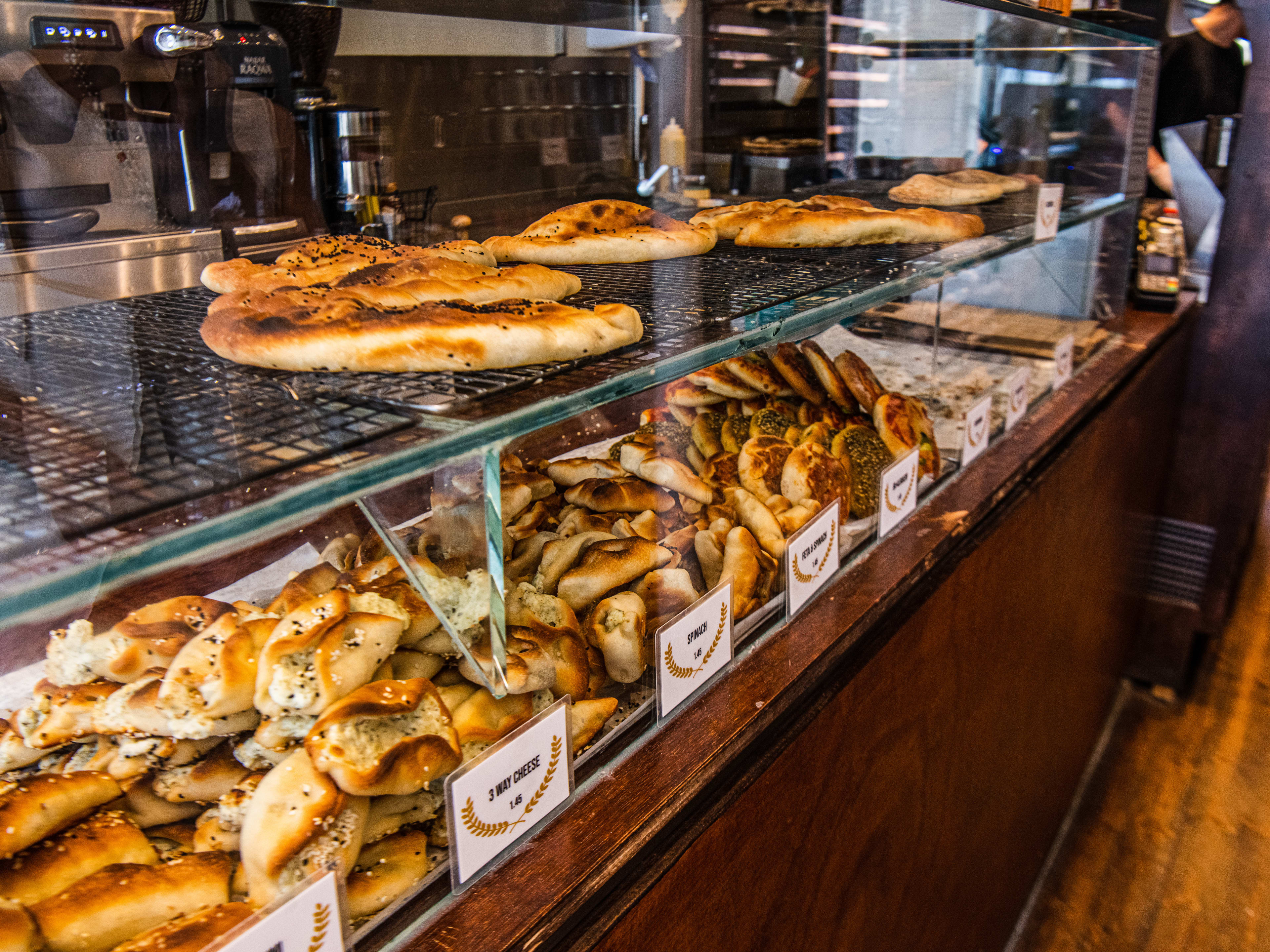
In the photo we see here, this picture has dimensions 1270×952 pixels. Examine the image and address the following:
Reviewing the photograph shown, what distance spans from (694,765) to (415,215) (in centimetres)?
193

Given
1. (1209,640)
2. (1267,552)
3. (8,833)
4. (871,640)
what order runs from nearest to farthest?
(8,833)
(871,640)
(1209,640)
(1267,552)

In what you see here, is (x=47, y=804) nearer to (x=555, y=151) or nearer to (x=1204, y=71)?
(x=555, y=151)

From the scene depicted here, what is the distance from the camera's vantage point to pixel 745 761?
1080 millimetres

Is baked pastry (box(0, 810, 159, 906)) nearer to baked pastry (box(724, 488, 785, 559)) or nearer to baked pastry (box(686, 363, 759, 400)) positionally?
baked pastry (box(724, 488, 785, 559))

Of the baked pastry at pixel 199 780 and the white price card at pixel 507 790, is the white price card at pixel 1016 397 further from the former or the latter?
the baked pastry at pixel 199 780

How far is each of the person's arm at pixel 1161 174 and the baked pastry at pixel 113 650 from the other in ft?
11.8

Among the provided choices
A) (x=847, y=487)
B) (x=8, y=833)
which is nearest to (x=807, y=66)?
(x=847, y=487)

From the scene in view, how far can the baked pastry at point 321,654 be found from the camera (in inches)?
29.2

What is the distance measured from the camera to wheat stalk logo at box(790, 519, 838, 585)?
4.21 ft

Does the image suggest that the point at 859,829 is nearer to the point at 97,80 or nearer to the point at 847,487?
the point at 847,487

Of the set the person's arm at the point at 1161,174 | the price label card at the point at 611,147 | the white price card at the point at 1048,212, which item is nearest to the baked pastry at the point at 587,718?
the white price card at the point at 1048,212

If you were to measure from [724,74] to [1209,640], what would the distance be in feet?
9.27

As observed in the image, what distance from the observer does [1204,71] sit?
3.27 metres

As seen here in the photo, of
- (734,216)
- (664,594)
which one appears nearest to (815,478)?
(664,594)
